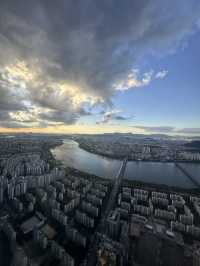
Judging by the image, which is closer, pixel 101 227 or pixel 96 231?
pixel 96 231

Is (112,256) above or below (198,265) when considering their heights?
above

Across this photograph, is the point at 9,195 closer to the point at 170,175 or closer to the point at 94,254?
the point at 94,254

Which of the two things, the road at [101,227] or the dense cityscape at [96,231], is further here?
the road at [101,227]

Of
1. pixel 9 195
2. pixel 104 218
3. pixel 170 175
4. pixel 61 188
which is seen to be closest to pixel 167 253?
pixel 104 218

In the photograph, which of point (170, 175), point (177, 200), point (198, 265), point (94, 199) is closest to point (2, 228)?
point (94, 199)

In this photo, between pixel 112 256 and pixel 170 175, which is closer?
pixel 112 256

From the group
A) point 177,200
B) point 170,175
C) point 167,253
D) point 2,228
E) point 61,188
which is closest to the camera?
point 167,253

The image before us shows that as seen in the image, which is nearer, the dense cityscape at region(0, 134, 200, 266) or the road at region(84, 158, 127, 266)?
the dense cityscape at region(0, 134, 200, 266)

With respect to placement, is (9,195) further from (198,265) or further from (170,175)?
(170,175)

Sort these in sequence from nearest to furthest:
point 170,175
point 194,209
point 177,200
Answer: point 194,209
point 177,200
point 170,175
